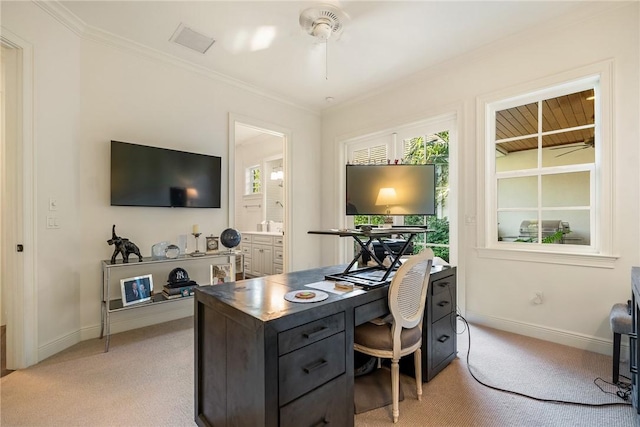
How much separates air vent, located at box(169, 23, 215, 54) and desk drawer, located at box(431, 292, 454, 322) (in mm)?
3133

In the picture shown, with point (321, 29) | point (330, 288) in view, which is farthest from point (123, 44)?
point (330, 288)

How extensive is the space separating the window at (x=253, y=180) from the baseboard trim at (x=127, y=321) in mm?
3472

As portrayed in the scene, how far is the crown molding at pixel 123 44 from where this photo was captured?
8.02ft

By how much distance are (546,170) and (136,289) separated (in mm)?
4126

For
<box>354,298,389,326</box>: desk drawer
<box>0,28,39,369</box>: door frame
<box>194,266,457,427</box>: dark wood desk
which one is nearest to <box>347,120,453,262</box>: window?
<box>354,298,389,326</box>: desk drawer

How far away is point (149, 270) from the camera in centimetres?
314

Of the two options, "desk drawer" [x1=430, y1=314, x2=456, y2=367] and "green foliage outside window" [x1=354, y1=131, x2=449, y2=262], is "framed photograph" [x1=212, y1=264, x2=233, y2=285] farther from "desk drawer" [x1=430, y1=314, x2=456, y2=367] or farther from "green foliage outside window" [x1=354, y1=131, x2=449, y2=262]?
"desk drawer" [x1=430, y1=314, x2=456, y2=367]

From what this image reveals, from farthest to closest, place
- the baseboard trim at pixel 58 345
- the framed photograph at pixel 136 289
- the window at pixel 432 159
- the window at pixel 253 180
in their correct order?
1. the window at pixel 253 180
2. the window at pixel 432 159
3. the framed photograph at pixel 136 289
4. the baseboard trim at pixel 58 345

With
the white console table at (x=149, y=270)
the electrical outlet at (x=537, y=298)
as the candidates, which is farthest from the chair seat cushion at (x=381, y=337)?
the white console table at (x=149, y=270)

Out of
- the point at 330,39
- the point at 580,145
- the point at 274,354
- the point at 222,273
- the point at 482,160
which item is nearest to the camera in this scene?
the point at 274,354

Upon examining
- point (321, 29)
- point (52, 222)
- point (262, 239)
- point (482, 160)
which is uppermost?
point (321, 29)

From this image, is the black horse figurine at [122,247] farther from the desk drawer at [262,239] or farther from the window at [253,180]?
the window at [253,180]

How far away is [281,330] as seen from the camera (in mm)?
1169

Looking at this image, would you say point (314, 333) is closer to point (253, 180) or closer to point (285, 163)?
point (285, 163)
